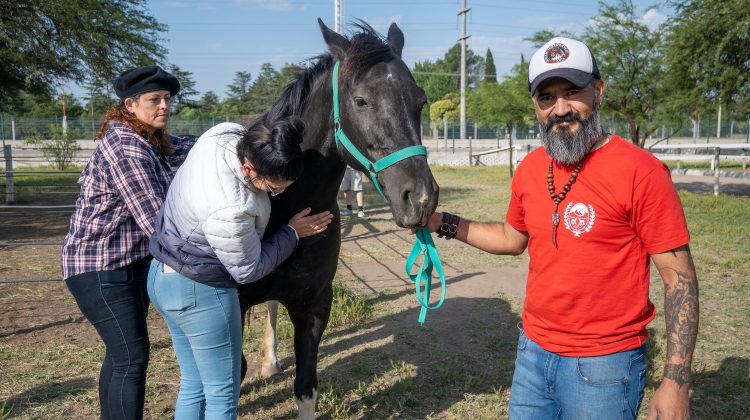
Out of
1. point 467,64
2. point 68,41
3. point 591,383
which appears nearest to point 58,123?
point 68,41

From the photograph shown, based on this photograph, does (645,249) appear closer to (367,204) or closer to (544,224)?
(544,224)

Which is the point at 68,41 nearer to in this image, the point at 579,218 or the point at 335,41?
the point at 335,41

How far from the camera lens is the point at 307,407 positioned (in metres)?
3.23

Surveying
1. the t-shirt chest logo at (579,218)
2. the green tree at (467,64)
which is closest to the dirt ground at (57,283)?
the t-shirt chest logo at (579,218)

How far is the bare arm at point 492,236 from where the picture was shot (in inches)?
91.9

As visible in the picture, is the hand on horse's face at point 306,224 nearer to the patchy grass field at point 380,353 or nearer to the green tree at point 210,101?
the patchy grass field at point 380,353

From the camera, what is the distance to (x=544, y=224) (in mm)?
1937

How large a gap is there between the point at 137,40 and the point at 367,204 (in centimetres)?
633

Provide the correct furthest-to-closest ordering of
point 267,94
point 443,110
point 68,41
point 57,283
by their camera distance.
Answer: point 443,110, point 68,41, point 57,283, point 267,94

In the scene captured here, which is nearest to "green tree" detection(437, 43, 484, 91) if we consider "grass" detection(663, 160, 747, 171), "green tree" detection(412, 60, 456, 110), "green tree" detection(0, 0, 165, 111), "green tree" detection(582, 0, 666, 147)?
"green tree" detection(412, 60, 456, 110)

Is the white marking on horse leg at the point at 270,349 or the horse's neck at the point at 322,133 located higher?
the horse's neck at the point at 322,133

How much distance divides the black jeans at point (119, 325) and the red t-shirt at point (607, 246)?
5.99ft

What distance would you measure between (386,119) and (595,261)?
1.04m

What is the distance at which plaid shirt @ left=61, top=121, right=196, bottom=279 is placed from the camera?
232 cm
